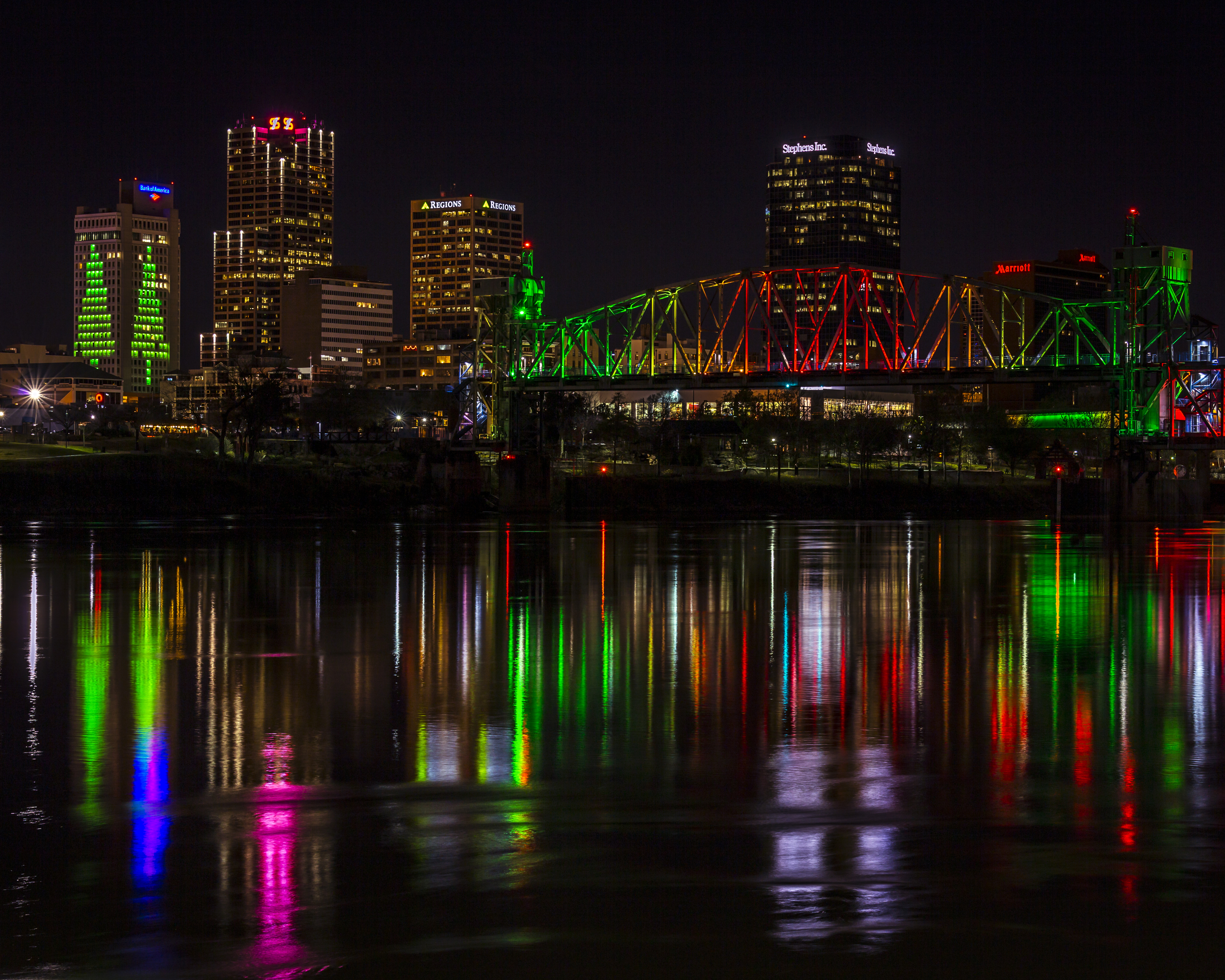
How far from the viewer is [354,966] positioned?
9391 millimetres

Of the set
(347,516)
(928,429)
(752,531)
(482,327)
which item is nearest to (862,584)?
(752,531)

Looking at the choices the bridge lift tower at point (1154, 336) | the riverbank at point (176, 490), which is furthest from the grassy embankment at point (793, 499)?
the riverbank at point (176, 490)

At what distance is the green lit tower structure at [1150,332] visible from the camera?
111m

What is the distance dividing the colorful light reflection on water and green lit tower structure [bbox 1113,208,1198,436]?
8338 cm

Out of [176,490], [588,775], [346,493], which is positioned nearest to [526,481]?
[346,493]

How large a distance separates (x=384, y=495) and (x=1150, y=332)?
201 feet

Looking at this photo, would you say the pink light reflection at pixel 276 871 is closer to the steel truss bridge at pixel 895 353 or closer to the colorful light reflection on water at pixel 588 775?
the colorful light reflection on water at pixel 588 775

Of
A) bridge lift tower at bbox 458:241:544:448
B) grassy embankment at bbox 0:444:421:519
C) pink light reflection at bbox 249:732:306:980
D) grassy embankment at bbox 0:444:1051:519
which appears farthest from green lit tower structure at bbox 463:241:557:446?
pink light reflection at bbox 249:732:306:980

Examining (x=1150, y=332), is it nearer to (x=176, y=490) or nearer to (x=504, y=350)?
(x=504, y=350)

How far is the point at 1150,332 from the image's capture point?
11325 cm

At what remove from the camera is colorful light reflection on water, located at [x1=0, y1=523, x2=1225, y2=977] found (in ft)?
33.8

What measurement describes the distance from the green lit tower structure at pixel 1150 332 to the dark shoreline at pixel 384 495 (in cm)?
1198

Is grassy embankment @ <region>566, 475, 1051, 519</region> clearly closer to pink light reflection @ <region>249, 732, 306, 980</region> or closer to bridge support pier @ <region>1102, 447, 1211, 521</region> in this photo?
bridge support pier @ <region>1102, 447, 1211, 521</region>

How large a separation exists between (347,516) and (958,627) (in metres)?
67.4
